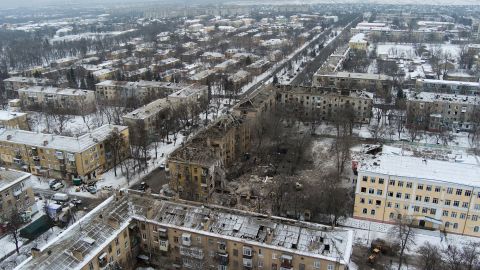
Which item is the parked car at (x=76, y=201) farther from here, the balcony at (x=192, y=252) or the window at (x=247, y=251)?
the window at (x=247, y=251)

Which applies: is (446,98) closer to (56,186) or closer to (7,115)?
(56,186)

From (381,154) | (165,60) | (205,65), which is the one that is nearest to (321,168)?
(381,154)

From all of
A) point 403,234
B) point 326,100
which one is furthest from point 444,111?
point 403,234

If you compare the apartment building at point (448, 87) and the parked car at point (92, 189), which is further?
the apartment building at point (448, 87)

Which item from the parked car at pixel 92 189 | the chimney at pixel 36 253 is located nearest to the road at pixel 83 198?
the parked car at pixel 92 189

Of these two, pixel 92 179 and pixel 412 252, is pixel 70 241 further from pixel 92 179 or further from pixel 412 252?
pixel 412 252
